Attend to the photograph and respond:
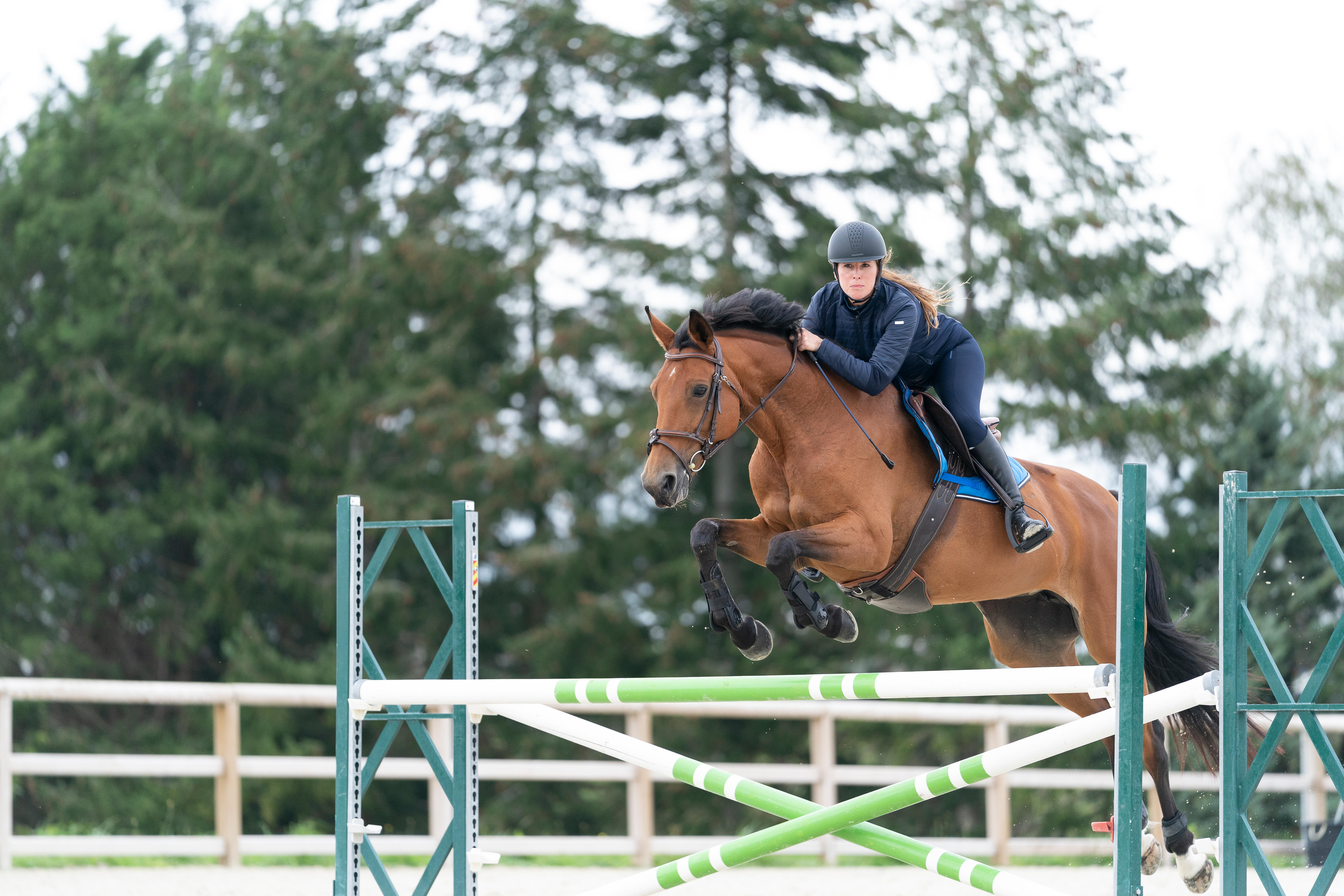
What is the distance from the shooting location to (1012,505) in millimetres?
4160

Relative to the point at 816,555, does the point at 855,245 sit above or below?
above

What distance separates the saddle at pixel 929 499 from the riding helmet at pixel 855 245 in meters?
0.47

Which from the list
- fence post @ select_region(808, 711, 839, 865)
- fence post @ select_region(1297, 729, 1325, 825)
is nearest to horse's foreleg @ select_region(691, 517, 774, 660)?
fence post @ select_region(808, 711, 839, 865)

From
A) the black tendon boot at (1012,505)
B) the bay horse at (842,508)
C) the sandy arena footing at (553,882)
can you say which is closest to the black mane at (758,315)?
the bay horse at (842,508)

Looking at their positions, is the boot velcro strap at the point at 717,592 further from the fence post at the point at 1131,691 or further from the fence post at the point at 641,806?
the fence post at the point at 641,806

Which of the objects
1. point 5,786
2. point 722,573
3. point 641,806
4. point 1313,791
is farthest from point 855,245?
point 1313,791

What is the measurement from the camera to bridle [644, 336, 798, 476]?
3.74 meters

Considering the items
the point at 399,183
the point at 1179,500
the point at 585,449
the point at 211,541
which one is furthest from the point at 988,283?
the point at 211,541

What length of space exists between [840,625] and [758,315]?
0.96 m

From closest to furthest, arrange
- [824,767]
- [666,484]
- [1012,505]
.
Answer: [666,484], [1012,505], [824,767]

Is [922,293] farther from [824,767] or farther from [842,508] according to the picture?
[824,767]

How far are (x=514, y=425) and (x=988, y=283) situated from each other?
208 inches

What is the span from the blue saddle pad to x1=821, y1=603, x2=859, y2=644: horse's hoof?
0.49 metres

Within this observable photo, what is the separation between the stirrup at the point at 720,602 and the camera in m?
3.79
